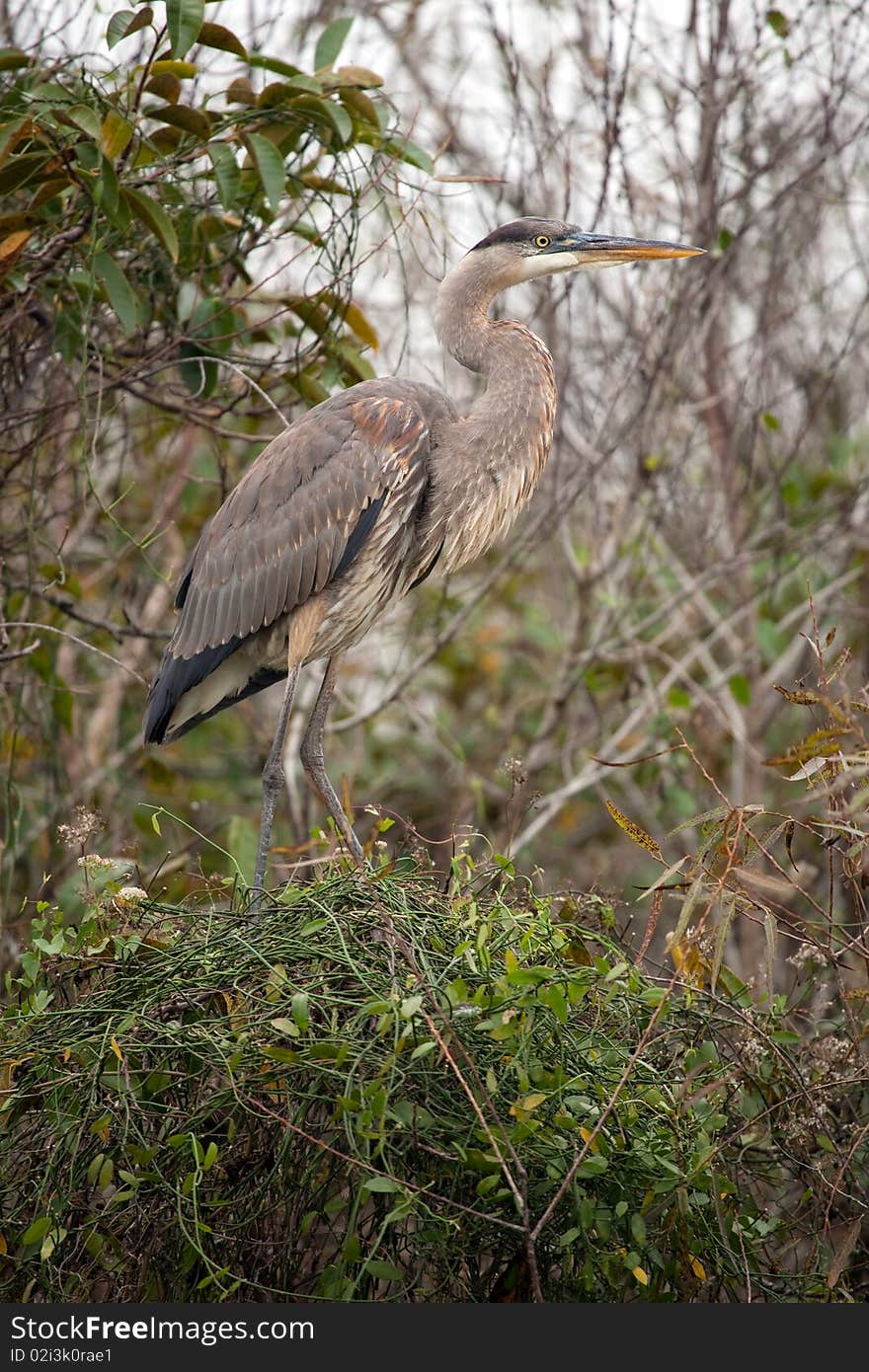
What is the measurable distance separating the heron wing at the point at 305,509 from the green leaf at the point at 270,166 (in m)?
0.72

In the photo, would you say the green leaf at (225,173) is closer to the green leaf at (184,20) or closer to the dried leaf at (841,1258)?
the green leaf at (184,20)

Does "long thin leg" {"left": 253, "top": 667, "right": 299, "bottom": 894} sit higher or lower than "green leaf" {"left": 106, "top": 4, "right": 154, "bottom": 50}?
lower

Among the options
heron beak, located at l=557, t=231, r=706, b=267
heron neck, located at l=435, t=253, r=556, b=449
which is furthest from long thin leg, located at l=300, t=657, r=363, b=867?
heron beak, located at l=557, t=231, r=706, b=267

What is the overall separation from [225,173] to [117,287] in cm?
44

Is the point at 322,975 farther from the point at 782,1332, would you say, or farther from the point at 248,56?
the point at 248,56

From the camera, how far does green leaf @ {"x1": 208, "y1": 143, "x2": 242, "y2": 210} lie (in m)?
4.09

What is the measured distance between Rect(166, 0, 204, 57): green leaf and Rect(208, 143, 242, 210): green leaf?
362 millimetres

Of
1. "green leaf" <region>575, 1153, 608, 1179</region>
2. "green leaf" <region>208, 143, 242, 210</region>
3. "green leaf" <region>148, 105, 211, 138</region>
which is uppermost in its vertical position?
"green leaf" <region>148, 105, 211, 138</region>

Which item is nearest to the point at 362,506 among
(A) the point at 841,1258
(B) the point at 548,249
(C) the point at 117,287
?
(C) the point at 117,287

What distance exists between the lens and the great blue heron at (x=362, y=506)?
4.56 m

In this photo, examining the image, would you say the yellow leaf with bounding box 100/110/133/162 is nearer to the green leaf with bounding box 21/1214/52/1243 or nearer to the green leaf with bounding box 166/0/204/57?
the green leaf with bounding box 166/0/204/57

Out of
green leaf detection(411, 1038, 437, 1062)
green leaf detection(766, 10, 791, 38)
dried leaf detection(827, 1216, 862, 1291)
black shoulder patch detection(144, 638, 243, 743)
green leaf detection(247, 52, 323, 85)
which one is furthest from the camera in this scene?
green leaf detection(766, 10, 791, 38)

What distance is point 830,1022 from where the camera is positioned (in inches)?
124

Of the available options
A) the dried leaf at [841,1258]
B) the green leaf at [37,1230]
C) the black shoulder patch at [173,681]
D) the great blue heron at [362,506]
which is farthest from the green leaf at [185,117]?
the dried leaf at [841,1258]
